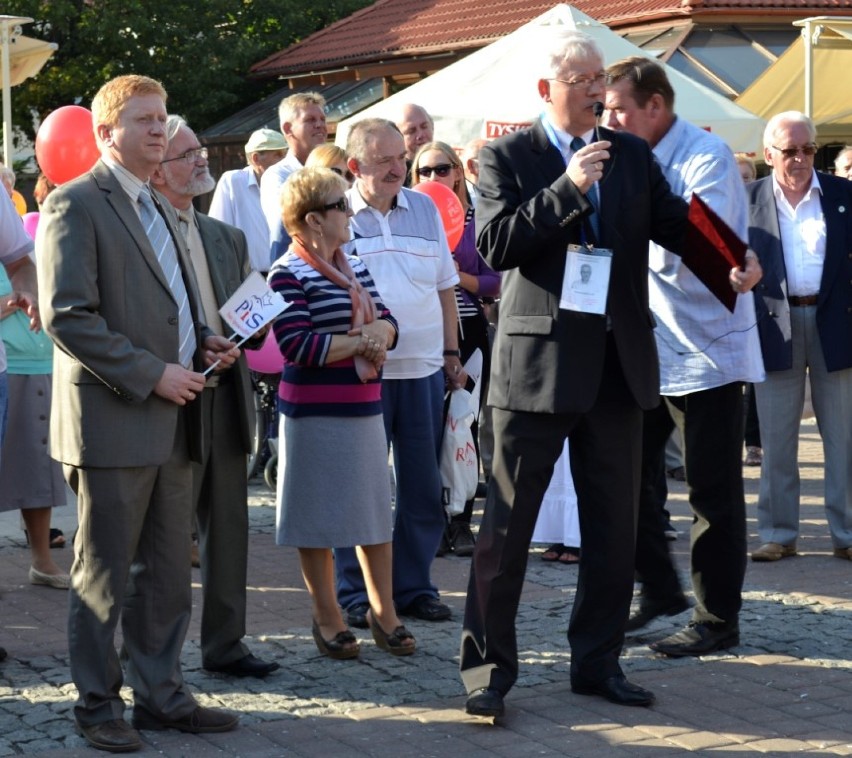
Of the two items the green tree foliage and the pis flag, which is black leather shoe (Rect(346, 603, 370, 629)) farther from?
the green tree foliage

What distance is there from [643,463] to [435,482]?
102 centimetres

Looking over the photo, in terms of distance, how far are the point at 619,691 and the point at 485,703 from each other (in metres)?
0.52

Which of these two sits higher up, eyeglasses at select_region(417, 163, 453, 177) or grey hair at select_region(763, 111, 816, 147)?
grey hair at select_region(763, 111, 816, 147)

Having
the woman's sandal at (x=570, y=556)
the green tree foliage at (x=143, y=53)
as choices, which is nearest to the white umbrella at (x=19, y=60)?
the woman's sandal at (x=570, y=556)

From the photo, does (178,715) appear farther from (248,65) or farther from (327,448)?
(248,65)

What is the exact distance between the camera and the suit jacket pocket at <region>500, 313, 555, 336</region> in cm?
515

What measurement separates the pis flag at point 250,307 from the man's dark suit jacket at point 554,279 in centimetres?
74

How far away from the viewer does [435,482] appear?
22.2ft

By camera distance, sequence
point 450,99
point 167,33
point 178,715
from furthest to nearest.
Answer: point 167,33 → point 450,99 → point 178,715

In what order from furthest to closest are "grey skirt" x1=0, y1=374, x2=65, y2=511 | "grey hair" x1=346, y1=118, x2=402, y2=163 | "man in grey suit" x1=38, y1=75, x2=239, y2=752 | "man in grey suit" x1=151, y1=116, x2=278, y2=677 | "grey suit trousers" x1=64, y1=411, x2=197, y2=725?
"grey skirt" x1=0, y1=374, x2=65, y2=511, "grey hair" x1=346, y1=118, x2=402, y2=163, "man in grey suit" x1=151, y1=116, x2=278, y2=677, "grey suit trousers" x1=64, y1=411, x2=197, y2=725, "man in grey suit" x1=38, y1=75, x2=239, y2=752

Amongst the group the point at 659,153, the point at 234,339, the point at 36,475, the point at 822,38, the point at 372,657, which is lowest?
the point at 372,657

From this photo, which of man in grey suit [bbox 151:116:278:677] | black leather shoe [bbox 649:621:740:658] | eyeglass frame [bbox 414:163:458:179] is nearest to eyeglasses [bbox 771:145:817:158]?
eyeglass frame [bbox 414:163:458:179]

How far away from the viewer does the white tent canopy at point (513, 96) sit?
1085cm

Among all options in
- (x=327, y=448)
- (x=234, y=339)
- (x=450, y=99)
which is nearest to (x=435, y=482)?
(x=327, y=448)
